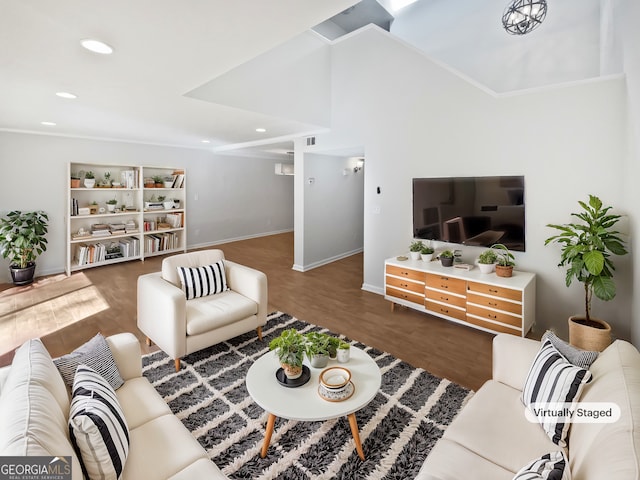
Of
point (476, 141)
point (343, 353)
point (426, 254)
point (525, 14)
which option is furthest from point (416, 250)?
point (525, 14)

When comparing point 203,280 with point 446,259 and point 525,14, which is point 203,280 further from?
point 525,14

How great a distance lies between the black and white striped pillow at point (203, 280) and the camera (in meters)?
2.97

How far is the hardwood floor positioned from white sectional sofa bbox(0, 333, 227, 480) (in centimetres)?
159

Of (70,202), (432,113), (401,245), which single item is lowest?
(401,245)

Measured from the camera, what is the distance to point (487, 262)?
10.7 feet

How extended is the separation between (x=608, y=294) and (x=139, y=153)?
6.85 meters

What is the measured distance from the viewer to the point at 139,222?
606 cm

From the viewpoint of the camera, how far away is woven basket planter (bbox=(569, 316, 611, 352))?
2457mm

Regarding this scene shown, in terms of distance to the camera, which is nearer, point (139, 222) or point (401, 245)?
point (401, 245)

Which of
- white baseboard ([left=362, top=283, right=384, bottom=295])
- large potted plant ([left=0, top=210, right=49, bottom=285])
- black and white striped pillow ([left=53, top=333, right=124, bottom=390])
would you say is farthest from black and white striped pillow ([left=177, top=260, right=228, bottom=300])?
large potted plant ([left=0, top=210, right=49, bottom=285])

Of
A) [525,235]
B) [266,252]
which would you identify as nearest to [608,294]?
[525,235]

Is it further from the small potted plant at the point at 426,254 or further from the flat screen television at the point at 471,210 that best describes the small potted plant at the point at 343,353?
the flat screen television at the point at 471,210

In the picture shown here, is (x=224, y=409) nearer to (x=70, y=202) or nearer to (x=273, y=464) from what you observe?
(x=273, y=464)

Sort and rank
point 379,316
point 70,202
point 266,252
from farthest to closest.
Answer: point 266,252 → point 70,202 → point 379,316
